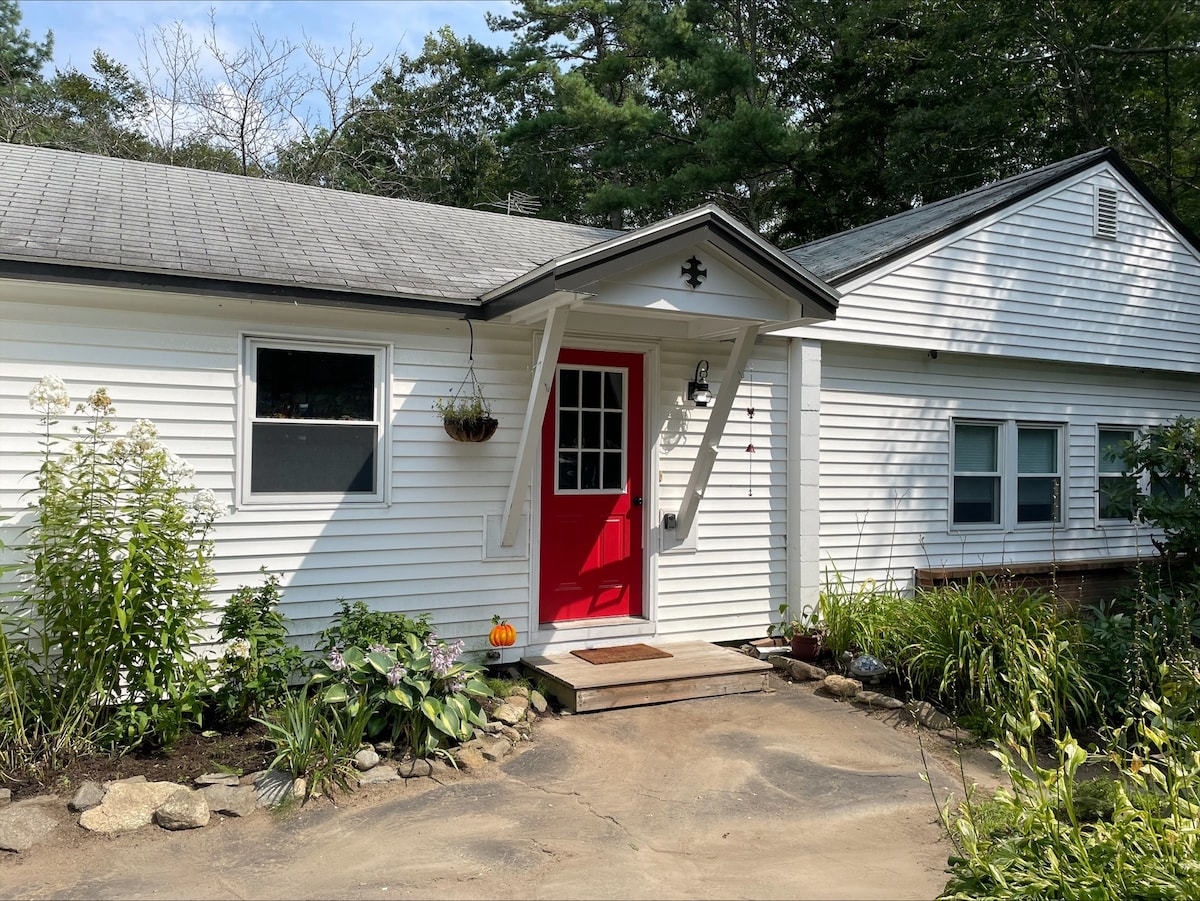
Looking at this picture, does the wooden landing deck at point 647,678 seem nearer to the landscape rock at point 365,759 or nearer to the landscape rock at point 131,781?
the landscape rock at point 365,759

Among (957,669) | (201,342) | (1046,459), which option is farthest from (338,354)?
(1046,459)

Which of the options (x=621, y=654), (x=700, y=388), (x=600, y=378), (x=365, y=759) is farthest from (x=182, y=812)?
(x=700, y=388)

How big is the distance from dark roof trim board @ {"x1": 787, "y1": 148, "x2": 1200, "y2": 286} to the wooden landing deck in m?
3.64

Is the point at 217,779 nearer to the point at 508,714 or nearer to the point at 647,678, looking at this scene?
the point at 508,714

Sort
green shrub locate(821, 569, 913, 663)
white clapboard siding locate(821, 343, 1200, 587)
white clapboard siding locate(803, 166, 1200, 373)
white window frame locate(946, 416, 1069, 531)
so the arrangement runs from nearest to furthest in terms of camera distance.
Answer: green shrub locate(821, 569, 913, 663) → white clapboard siding locate(821, 343, 1200, 587) → white clapboard siding locate(803, 166, 1200, 373) → white window frame locate(946, 416, 1069, 531)

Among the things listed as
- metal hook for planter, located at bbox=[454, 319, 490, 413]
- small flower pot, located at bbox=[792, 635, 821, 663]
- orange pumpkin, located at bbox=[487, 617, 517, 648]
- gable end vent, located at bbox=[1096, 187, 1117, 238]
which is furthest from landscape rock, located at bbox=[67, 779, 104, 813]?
gable end vent, located at bbox=[1096, 187, 1117, 238]

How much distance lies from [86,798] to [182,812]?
49 cm

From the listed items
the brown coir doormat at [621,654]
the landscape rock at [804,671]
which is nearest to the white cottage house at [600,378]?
the brown coir doormat at [621,654]

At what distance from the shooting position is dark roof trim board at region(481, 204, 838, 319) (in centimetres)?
555

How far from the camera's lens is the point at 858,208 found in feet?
68.6

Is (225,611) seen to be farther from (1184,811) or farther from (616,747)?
(1184,811)

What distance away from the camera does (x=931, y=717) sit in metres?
6.07

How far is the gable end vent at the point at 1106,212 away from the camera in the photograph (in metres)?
9.80

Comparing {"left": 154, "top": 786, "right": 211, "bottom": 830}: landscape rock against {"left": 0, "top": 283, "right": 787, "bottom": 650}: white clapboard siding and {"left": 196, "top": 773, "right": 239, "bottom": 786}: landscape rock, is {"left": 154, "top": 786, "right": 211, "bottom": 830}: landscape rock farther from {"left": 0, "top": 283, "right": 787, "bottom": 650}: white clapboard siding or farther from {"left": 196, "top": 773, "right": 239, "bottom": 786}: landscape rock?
{"left": 0, "top": 283, "right": 787, "bottom": 650}: white clapboard siding
